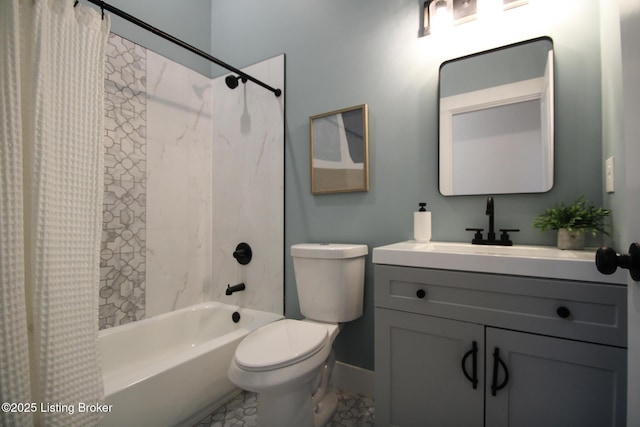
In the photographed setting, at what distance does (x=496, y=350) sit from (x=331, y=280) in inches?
29.0

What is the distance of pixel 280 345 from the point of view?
3.77ft

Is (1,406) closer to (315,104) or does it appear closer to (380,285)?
(380,285)

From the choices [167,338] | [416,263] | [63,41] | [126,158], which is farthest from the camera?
[167,338]

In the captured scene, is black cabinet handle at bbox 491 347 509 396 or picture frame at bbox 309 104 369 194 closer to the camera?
black cabinet handle at bbox 491 347 509 396

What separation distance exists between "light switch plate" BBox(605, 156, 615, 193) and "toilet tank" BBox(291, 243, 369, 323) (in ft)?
3.20

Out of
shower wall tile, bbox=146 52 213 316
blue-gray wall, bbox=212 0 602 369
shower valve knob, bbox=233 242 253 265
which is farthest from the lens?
shower valve knob, bbox=233 242 253 265

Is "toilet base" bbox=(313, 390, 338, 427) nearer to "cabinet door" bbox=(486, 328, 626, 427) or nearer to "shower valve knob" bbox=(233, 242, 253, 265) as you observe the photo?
"cabinet door" bbox=(486, 328, 626, 427)

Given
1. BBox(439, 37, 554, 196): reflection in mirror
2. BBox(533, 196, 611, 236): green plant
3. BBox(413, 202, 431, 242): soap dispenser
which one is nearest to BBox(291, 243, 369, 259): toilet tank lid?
BBox(413, 202, 431, 242): soap dispenser

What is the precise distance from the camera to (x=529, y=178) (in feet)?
4.02

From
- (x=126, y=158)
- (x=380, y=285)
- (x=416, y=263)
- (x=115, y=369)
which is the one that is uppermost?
(x=126, y=158)

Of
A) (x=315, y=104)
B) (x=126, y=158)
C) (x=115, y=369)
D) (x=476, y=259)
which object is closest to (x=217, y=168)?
(x=126, y=158)

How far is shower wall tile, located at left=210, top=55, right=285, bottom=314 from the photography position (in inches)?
74.2

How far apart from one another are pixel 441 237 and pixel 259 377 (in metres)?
1.03

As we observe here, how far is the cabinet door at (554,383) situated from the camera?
780mm
